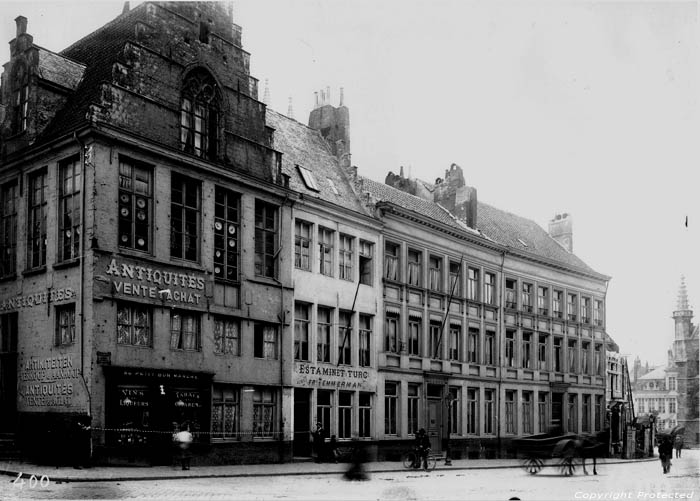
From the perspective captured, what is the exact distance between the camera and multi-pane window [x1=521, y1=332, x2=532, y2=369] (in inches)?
2067

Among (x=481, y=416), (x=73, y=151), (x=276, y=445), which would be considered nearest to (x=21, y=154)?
(x=73, y=151)

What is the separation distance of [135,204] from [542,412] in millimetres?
32637

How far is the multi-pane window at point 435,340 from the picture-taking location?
44.5 metres

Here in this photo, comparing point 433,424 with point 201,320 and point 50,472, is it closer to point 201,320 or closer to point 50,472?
point 201,320

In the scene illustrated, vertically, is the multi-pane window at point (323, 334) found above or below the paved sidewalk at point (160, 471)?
above

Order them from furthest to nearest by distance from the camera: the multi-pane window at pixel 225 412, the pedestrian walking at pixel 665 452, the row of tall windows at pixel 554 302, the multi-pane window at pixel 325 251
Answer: the row of tall windows at pixel 554 302 < the multi-pane window at pixel 325 251 < the pedestrian walking at pixel 665 452 < the multi-pane window at pixel 225 412

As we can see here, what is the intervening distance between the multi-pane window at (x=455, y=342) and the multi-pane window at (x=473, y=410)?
7.12 feet

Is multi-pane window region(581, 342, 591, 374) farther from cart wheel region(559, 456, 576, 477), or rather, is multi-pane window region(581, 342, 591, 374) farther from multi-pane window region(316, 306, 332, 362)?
cart wheel region(559, 456, 576, 477)

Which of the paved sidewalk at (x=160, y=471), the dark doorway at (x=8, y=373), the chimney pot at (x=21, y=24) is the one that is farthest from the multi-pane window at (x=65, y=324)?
the chimney pot at (x=21, y=24)

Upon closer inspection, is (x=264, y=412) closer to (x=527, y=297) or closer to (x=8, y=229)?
(x=8, y=229)

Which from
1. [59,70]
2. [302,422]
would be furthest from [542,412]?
[59,70]

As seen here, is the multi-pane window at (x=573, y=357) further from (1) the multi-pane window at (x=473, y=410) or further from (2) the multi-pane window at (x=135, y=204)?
(2) the multi-pane window at (x=135, y=204)

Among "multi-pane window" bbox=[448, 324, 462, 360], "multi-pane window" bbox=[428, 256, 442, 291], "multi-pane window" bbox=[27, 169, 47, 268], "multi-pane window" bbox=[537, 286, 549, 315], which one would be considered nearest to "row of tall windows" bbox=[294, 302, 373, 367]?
"multi-pane window" bbox=[428, 256, 442, 291]

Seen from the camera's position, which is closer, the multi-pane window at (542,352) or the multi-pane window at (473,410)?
the multi-pane window at (473,410)
